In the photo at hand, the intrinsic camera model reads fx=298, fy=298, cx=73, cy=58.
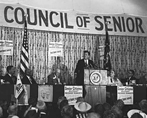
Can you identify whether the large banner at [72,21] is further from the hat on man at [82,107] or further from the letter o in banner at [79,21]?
the hat on man at [82,107]

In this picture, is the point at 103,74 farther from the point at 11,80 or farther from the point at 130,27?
the point at 130,27

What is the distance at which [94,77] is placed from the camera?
667 centimetres

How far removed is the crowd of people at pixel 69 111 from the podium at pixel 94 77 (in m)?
0.72

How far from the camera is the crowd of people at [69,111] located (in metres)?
4.50

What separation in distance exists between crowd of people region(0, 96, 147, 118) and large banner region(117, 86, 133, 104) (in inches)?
39.3

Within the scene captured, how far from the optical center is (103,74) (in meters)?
6.77

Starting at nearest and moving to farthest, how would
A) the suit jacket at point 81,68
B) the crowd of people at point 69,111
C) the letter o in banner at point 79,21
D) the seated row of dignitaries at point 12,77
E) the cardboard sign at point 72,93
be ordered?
→ the crowd of people at point 69,111, the cardboard sign at point 72,93, the suit jacket at point 81,68, the seated row of dignitaries at point 12,77, the letter o in banner at point 79,21

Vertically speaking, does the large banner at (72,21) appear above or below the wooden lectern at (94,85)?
above

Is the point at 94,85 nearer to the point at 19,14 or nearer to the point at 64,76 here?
the point at 64,76

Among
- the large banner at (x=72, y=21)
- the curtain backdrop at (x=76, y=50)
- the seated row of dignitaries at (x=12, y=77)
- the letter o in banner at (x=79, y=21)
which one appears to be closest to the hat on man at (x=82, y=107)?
the seated row of dignitaries at (x=12, y=77)

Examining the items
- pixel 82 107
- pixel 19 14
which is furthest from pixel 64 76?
pixel 82 107

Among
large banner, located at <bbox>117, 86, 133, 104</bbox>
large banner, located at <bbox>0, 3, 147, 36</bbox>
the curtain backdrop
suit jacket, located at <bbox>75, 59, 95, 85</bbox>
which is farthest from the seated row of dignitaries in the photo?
large banner, located at <bbox>117, 86, 133, 104</bbox>

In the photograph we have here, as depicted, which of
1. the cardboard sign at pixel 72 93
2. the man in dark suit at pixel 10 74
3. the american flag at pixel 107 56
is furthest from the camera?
the american flag at pixel 107 56

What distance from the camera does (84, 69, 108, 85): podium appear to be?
6.64 metres
